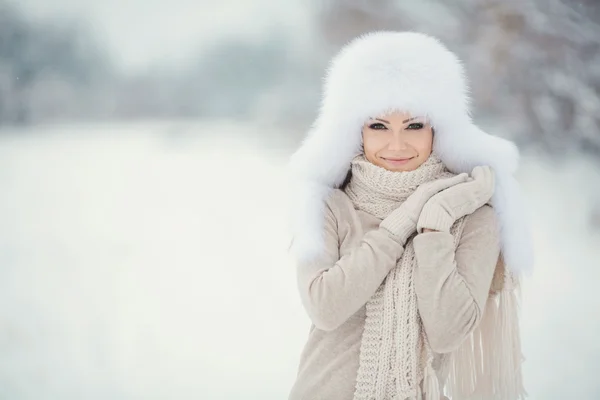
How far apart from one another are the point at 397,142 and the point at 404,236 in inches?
6.2

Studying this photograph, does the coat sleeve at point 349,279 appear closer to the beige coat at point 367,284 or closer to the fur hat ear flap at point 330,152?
the beige coat at point 367,284

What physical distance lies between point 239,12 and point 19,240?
909 millimetres

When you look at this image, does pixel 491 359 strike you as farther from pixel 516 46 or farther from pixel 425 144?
pixel 516 46

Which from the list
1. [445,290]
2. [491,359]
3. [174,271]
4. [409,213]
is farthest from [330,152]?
[174,271]

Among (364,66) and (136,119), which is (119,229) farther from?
(364,66)

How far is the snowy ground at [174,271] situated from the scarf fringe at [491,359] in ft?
2.49

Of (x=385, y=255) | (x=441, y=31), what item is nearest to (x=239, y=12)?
(x=441, y=31)

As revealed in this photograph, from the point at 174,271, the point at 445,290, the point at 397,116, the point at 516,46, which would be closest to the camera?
the point at 445,290

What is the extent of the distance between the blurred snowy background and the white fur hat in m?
0.85

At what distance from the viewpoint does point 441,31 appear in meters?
2.06

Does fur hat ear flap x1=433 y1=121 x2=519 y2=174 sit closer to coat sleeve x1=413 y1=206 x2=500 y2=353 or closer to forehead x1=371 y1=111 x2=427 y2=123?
forehead x1=371 y1=111 x2=427 y2=123

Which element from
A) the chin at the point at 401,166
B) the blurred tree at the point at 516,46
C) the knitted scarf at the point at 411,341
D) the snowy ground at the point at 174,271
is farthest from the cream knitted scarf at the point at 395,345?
the blurred tree at the point at 516,46

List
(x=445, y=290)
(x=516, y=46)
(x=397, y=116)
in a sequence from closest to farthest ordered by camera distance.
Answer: (x=445, y=290) → (x=397, y=116) → (x=516, y=46)

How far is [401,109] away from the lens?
110 centimetres
